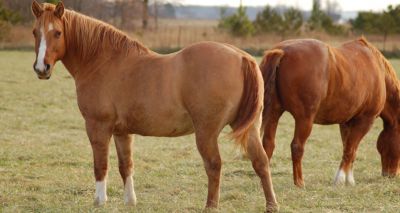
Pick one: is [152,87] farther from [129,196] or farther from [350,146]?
[350,146]

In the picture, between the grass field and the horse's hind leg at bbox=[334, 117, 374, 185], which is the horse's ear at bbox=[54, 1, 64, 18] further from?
the horse's hind leg at bbox=[334, 117, 374, 185]

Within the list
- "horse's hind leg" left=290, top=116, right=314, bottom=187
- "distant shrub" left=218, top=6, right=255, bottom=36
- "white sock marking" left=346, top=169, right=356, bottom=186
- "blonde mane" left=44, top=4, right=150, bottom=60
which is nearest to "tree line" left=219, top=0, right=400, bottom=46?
"distant shrub" left=218, top=6, right=255, bottom=36

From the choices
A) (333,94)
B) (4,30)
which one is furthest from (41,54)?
(4,30)

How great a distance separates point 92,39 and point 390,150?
4129 millimetres

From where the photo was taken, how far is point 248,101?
519cm

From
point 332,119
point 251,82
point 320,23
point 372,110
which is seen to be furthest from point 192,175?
point 320,23

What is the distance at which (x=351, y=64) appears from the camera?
284 inches

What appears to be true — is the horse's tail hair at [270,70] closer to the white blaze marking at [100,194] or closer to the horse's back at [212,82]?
the horse's back at [212,82]

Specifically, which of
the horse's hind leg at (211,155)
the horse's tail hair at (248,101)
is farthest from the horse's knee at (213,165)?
the horse's tail hair at (248,101)

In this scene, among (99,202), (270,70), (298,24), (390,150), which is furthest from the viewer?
(298,24)

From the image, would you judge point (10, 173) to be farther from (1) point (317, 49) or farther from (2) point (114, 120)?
(1) point (317, 49)

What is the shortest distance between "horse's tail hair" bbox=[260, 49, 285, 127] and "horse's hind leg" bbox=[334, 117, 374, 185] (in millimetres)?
1334

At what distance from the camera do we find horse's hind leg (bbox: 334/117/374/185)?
7.29 meters

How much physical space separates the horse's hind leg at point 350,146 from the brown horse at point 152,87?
2178 millimetres
